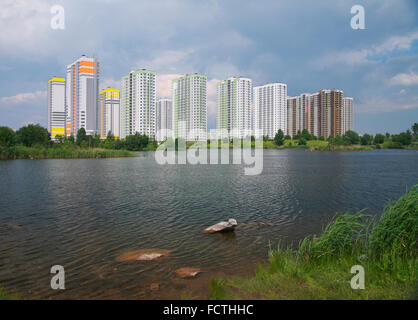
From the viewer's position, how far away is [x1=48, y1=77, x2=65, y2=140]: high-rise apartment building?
13538 cm

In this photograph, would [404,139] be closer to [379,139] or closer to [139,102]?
[379,139]

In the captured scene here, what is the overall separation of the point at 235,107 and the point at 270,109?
28302 millimetres

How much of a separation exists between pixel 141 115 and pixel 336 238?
431 feet

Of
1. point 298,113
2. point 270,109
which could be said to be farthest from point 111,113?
point 298,113

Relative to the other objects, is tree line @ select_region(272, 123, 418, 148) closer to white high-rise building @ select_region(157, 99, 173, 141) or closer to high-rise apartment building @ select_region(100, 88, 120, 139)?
white high-rise building @ select_region(157, 99, 173, 141)

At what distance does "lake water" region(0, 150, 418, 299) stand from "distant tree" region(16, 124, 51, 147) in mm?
48512

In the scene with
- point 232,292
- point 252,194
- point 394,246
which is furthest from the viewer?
point 252,194

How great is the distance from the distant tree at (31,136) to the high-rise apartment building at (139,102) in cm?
6541

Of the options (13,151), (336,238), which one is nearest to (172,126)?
(13,151)

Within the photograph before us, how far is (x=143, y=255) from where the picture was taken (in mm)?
9266

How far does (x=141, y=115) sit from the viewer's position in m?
133

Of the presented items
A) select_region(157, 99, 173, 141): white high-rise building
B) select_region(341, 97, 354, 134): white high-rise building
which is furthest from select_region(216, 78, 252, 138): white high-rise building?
select_region(341, 97, 354, 134): white high-rise building

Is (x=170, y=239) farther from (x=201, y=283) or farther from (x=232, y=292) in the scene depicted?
(x=232, y=292)

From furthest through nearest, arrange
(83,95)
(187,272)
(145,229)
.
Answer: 1. (83,95)
2. (145,229)
3. (187,272)
